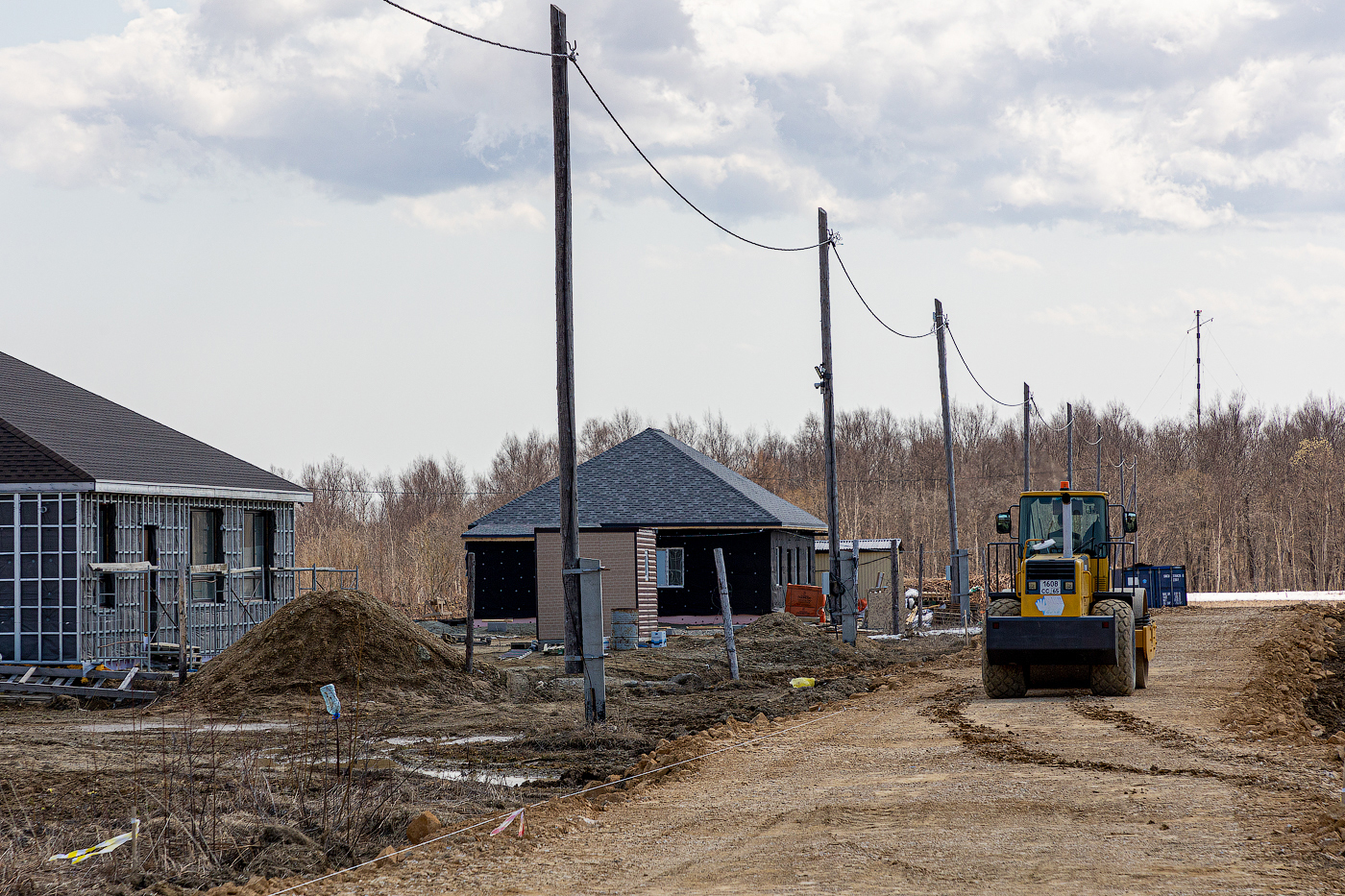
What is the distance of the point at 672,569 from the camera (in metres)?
35.8

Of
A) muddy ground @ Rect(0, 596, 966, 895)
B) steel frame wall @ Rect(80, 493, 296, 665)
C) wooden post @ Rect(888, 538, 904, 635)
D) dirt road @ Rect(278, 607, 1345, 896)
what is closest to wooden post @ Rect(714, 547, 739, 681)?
muddy ground @ Rect(0, 596, 966, 895)

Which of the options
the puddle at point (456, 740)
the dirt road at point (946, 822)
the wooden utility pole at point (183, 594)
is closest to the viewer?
the dirt road at point (946, 822)

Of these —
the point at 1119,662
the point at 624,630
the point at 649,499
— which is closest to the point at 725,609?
the point at 1119,662

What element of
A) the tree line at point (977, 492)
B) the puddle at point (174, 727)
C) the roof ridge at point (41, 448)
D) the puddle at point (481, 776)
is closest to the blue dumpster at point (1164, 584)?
the tree line at point (977, 492)

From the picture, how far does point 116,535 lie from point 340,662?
5.03 m

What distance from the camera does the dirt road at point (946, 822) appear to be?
7031 mm

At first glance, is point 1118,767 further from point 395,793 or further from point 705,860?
point 395,793

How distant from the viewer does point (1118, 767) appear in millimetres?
10578

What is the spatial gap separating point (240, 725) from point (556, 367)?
5.94m

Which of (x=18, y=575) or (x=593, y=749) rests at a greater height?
(x=18, y=575)

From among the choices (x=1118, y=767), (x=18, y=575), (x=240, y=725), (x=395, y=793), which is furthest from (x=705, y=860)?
(x=18, y=575)

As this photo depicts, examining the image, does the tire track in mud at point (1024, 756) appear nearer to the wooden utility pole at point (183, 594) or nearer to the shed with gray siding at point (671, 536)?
the wooden utility pole at point (183, 594)

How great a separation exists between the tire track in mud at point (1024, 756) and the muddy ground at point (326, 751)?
2.68 m

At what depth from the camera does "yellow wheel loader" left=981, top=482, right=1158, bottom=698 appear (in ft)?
51.3
